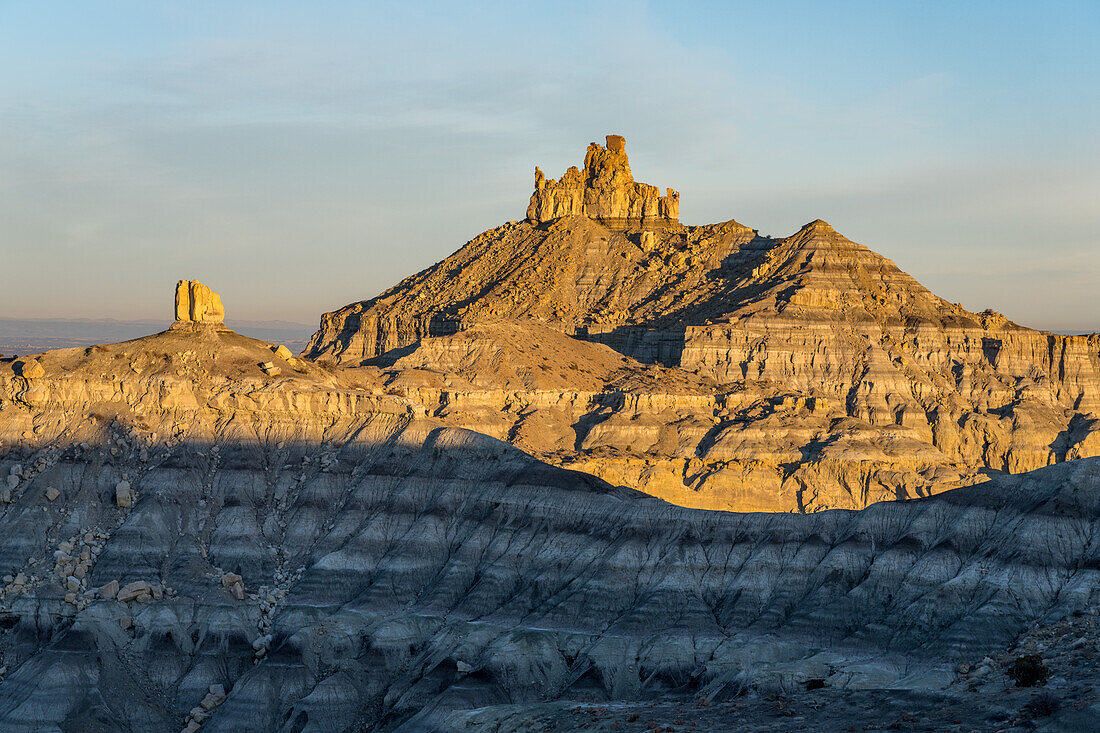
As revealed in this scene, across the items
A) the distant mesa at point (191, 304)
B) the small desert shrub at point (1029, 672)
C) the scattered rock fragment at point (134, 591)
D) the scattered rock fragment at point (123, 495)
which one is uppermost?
the distant mesa at point (191, 304)

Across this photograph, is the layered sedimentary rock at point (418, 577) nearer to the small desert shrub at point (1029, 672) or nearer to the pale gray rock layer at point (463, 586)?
the pale gray rock layer at point (463, 586)

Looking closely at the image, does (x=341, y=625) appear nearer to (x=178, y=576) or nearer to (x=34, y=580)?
(x=178, y=576)

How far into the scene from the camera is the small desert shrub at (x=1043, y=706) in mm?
68269

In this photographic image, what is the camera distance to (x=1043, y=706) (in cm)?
6862

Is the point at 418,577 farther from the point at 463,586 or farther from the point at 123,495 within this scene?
the point at 123,495

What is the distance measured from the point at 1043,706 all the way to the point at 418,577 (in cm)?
5714

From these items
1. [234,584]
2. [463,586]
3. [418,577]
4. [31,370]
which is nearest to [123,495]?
[234,584]

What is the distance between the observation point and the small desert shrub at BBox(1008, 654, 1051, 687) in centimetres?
7544

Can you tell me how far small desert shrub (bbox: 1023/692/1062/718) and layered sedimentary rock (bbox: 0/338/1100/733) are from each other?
9752 millimetres

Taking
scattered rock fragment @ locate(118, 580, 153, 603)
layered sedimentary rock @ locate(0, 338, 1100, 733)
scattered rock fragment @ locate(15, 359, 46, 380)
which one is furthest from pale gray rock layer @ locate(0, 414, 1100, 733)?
scattered rock fragment @ locate(15, 359, 46, 380)

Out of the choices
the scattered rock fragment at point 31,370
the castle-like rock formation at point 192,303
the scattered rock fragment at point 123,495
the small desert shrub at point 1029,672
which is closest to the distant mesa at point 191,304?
the castle-like rock formation at point 192,303

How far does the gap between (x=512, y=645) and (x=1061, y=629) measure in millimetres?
35038

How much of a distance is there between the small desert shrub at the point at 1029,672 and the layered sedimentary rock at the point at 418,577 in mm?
3228

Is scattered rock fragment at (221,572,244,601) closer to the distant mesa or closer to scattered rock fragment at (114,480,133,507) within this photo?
scattered rock fragment at (114,480,133,507)
